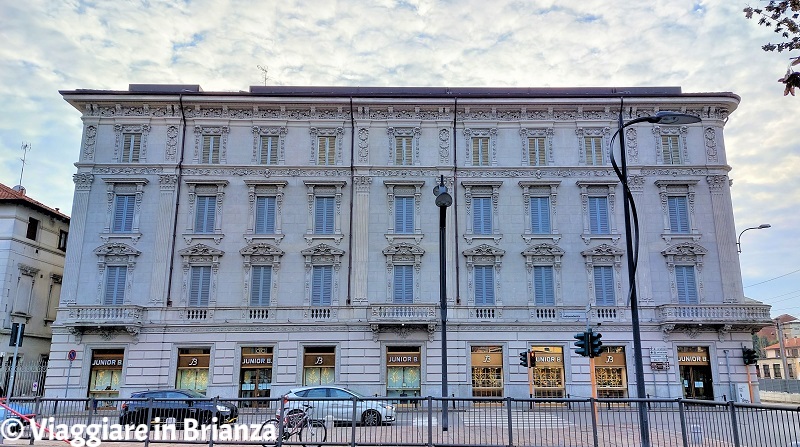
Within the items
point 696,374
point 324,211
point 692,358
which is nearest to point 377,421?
point 324,211

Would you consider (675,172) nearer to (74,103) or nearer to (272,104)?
(272,104)

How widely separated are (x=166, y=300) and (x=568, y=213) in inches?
914

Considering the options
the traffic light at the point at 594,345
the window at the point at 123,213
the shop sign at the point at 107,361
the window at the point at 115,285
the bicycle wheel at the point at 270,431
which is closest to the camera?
the bicycle wheel at the point at 270,431

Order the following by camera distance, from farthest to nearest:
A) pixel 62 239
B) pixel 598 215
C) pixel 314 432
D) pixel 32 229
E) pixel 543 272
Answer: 1. pixel 62 239
2. pixel 32 229
3. pixel 598 215
4. pixel 543 272
5. pixel 314 432

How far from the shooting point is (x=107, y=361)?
32.6 meters

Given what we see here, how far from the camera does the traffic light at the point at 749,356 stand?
3167 centimetres

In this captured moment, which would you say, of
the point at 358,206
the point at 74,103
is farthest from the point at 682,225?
the point at 74,103

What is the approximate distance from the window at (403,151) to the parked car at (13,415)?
22942 mm

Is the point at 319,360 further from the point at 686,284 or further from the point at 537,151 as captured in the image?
the point at 686,284

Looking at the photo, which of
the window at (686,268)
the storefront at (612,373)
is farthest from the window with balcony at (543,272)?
the window at (686,268)

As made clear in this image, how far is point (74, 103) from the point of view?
35.6m

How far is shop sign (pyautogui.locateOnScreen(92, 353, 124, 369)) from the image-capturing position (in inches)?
1283

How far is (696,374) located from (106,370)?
32.1 meters

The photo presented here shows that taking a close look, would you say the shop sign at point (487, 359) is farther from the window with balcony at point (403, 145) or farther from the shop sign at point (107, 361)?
the shop sign at point (107, 361)
